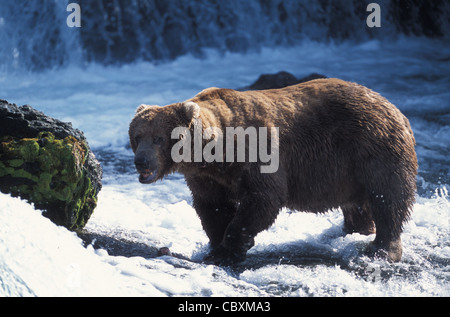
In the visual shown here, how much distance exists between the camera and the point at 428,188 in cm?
911

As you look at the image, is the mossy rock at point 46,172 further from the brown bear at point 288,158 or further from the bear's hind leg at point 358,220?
the bear's hind leg at point 358,220

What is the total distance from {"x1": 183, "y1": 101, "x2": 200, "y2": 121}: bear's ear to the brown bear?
0.03 m

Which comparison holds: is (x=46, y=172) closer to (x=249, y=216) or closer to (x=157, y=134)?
(x=157, y=134)

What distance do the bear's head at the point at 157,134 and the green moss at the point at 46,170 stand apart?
2.50 ft

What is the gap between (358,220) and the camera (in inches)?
252

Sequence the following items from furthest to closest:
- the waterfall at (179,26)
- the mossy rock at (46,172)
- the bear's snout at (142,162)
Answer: the waterfall at (179,26), the mossy rock at (46,172), the bear's snout at (142,162)

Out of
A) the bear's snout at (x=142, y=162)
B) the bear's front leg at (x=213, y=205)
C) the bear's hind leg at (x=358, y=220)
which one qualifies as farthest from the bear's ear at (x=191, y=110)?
the bear's hind leg at (x=358, y=220)

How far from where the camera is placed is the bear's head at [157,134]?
506cm

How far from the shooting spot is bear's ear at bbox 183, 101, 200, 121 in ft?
16.6

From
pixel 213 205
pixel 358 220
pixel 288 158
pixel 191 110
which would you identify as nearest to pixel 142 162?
pixel 191 110

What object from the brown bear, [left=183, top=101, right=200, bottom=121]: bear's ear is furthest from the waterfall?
[left=183, top=101, right=200, bottom=121]: bear's ear

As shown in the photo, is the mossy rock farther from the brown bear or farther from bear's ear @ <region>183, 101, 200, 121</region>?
bear's ear @ <region>183, 101, 200, 121</region>

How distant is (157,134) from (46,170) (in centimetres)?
113

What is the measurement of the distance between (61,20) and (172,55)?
3.48 meters
